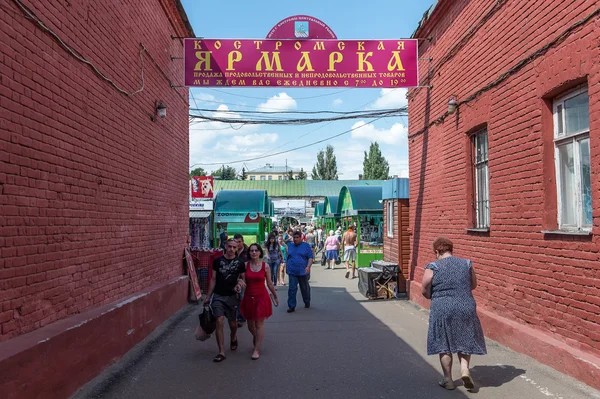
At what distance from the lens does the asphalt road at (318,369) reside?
17.9 ft

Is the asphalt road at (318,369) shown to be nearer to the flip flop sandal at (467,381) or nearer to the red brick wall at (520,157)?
the flip flop sandal at (467,381)

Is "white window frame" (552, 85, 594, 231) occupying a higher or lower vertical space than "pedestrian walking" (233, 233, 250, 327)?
higher

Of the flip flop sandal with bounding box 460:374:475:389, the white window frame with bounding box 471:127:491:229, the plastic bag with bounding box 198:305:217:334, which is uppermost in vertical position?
the white window frame with bounding box 471:127:491:229

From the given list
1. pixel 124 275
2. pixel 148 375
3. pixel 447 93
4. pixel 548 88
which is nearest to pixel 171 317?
pixel 124 275

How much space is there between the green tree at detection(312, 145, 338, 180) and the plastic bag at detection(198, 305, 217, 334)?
78.4 meters

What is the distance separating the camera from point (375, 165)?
76062mm

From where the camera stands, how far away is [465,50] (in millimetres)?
9070

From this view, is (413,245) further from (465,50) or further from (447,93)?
(465,50)

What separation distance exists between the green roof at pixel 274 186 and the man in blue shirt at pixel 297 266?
38152 millimetres

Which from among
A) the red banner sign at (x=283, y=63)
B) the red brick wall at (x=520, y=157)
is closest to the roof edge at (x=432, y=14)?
the red brick wall at (x=520, y=157)

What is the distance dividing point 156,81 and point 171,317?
4.29m

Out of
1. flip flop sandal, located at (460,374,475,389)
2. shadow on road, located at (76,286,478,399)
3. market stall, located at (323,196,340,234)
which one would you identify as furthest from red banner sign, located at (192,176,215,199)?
flip flop sandal, located at (460,374,475,389)

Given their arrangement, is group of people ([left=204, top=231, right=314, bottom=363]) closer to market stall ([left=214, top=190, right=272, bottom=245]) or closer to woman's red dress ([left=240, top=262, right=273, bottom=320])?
woman's red dress ([left=240, top=262, right=273, bottom=320])

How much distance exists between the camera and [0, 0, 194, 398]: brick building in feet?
15.2
